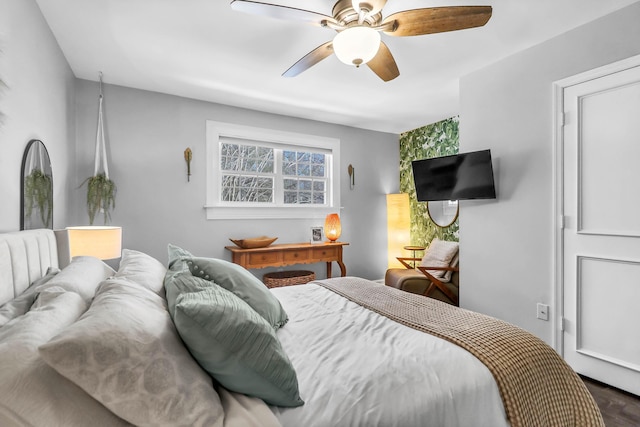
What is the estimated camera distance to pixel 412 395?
102cm

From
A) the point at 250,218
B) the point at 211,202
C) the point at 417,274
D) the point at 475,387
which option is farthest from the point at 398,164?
the point at 475,387

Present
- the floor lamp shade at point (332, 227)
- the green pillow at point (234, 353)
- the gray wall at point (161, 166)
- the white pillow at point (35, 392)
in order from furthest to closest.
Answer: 1. the floor lamp shade at point (332, 227)
2. the gray wall at point (161, 166)
3. the green pillow at point (234, 353)
4. the white pillow at point (35, 392)

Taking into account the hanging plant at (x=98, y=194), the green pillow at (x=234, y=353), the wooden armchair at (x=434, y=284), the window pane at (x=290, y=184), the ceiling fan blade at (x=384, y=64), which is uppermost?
the ceiling fan blade at (x=384, y=64)

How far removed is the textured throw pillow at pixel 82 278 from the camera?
1174 mm

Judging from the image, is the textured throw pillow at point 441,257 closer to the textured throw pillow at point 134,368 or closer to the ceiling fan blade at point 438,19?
the ceiling fan blade at point 438,19

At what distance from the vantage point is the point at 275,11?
1.65 meters

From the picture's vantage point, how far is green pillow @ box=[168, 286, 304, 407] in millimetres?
900

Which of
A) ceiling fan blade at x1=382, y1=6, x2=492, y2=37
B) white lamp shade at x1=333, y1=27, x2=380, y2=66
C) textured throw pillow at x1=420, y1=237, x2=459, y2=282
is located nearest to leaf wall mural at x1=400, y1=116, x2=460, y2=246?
textured throw pillow at x1=420, y1=237, x2=459, y2=282

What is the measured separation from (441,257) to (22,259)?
348 cm

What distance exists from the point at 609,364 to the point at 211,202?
378cm

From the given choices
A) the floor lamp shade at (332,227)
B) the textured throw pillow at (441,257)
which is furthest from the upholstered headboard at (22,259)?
the textured throw pillow at (441,257)

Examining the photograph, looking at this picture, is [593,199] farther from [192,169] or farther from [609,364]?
[192,169]

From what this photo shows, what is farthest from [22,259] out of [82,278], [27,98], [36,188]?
[27,98]

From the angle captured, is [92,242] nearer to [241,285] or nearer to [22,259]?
[22,259]
